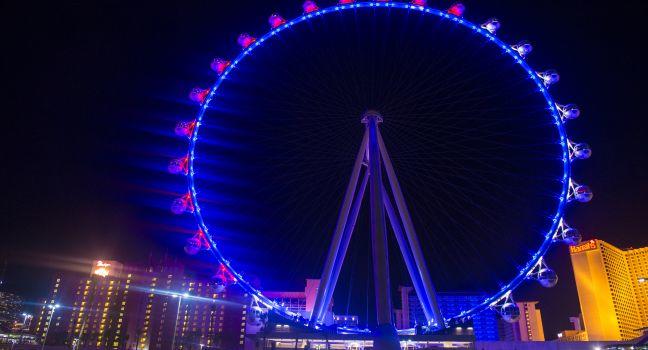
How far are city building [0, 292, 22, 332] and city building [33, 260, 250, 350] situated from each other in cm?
516

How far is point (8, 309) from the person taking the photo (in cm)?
6725

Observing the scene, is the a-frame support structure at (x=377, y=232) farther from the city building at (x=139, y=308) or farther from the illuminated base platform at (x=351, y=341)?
the city building at (x=139, y=308)

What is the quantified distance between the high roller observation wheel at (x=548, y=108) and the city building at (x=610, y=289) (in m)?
87.1

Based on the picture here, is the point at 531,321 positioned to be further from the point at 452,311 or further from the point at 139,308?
the point at 139,308

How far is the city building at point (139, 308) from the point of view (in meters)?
76.5

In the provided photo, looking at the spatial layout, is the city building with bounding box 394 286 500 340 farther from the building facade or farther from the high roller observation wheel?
the high roller observation wheel

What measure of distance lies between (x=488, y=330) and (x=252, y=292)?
270 ft

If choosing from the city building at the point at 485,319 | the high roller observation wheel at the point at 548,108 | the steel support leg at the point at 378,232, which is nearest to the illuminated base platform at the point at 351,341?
the high roller observation wheel at the point at 548,108

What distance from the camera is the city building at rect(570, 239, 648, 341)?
91.6 meters

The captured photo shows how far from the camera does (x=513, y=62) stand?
58.0 ft

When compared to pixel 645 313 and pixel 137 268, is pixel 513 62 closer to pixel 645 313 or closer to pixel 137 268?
pixel 137 268

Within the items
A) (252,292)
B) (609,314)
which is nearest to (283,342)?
(252,292)

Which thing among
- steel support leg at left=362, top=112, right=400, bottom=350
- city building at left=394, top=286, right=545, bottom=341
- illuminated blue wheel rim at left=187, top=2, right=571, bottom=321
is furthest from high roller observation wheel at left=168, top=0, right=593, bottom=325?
city building at left=394, top=286, right=545, bottom=341

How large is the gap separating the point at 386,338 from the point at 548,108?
10326mm
